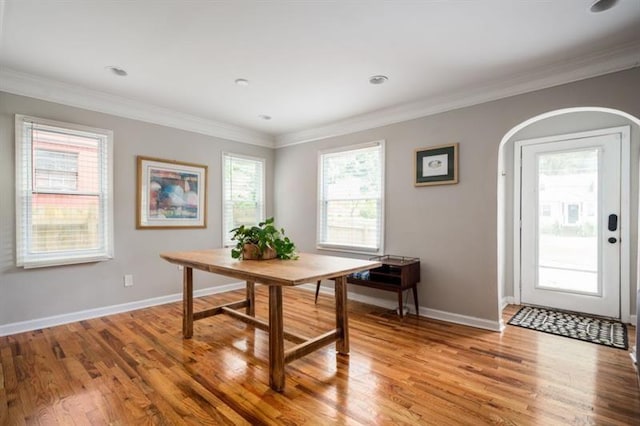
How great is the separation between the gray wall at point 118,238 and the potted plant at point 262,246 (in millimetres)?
1849

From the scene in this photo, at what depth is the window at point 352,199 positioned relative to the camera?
4188 mm

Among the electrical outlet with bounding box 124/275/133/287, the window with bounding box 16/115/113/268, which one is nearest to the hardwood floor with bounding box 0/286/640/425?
the electrical outlet with bounding box 124/275/133/287

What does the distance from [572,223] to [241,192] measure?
436 centimetres

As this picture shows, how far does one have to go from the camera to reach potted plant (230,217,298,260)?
2.67 meters

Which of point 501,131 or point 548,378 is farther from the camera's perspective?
point 501,131

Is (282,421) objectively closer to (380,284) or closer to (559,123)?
(380,284)

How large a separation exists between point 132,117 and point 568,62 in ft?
14.6

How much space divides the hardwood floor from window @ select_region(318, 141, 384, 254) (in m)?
1.37

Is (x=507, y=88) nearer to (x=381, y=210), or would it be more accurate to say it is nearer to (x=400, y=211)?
(x=400, y=211)

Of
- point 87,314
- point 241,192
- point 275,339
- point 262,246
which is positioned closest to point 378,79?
point 262,246

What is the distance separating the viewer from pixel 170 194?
4.16 m

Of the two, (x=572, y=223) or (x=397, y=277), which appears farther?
(x=572, y=223)

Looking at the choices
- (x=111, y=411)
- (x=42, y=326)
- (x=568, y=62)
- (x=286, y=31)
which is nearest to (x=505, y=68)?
(x=568, y=62)

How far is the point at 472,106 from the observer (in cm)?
338
